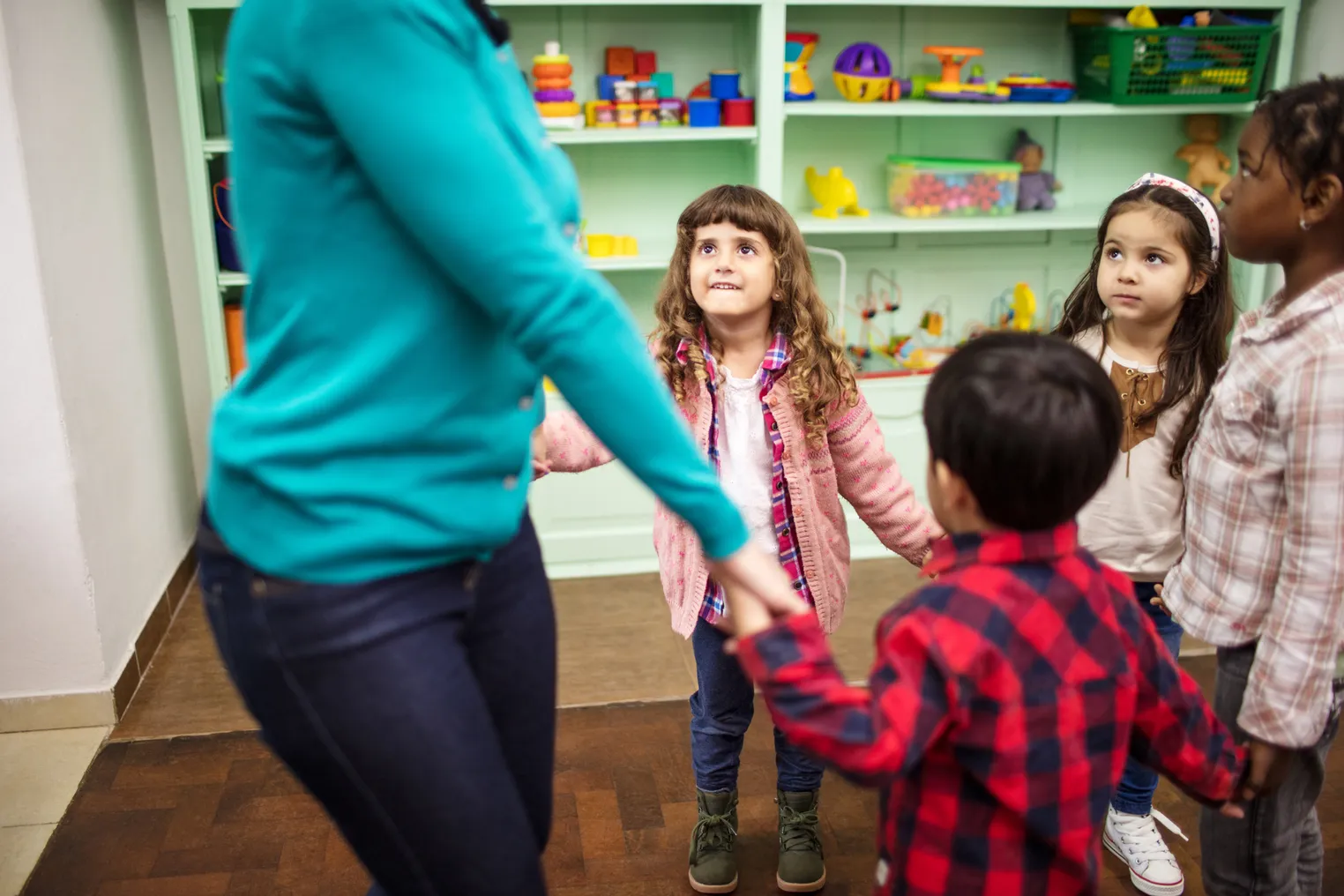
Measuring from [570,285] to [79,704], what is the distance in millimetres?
2108

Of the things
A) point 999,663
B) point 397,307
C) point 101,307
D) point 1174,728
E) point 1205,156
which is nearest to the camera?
point 397,307

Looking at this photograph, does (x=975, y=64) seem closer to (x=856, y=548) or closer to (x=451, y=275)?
(x=856, y=548)

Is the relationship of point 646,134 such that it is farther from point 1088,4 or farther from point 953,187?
point 1088,4

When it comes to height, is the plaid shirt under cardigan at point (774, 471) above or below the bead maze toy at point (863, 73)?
below

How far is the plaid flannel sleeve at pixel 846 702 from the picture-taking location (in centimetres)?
93

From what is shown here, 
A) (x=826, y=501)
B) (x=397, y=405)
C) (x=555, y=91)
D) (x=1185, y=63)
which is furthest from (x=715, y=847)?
(x=1185, y=63)

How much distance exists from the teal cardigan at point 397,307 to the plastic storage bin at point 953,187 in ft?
8.87

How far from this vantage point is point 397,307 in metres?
0.85

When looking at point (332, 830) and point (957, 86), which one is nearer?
Answer: point (332, 830)

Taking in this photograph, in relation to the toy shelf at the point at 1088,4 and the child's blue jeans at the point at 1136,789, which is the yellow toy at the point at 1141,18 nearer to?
the toy shelf at the point at 1088,4

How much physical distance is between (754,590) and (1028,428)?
0.27 metres

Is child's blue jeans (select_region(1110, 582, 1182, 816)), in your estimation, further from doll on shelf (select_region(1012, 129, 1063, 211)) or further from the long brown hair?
doll on shelf (select_region(1012, 129, 1063, 211))

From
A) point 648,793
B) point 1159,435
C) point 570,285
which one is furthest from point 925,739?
point 648,793

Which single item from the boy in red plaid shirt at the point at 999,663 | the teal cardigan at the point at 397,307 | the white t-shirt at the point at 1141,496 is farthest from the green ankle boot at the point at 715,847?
the teal cardigan at the point at 397,307
